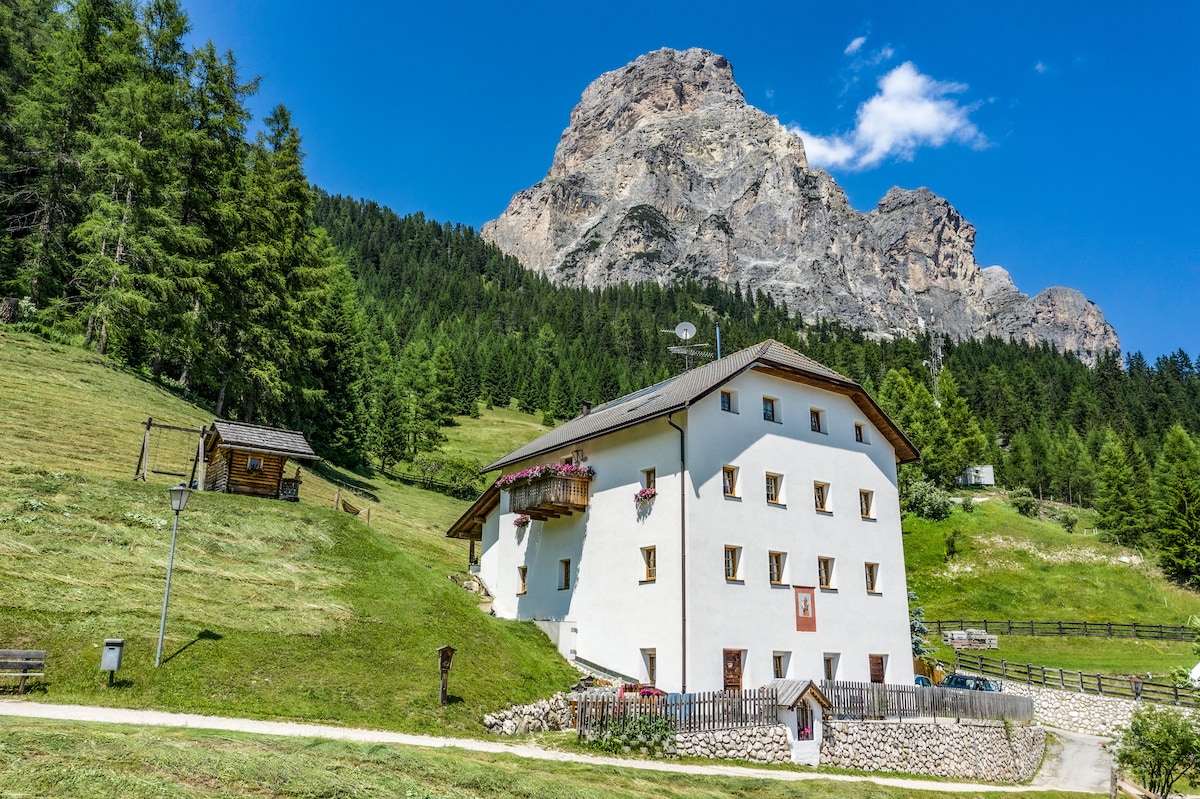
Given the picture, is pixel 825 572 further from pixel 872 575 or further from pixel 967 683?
pixel 967 683

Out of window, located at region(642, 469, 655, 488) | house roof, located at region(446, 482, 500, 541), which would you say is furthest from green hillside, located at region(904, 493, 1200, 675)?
house roof, located at region(446, 482, 500, 541)

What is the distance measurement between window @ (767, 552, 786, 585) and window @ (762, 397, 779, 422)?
221 inches

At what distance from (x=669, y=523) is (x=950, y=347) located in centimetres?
16120

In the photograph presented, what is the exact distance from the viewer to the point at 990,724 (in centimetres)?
2812

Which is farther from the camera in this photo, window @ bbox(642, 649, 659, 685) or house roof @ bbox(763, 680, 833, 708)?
window @ bbox(642, 649, 659, 685)

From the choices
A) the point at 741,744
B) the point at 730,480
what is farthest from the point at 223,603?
the point at 730,480

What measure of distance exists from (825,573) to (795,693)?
9.35 meters

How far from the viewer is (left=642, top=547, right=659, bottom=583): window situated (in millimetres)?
27700

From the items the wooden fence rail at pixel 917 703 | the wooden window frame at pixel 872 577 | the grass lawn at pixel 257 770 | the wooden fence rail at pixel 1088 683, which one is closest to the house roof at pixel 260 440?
the grass lawn at pixel 257 770

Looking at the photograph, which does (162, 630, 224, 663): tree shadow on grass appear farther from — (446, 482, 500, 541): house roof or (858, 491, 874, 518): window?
(858, 491, 874, 518): window

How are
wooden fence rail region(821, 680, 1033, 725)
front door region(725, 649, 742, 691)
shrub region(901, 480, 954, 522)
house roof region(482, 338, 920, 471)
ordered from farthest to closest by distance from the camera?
1. shrub region(901, 480, 954, 522)
2. house roof region(482, 338, 920, 471)
3. front door region(725, 649, 742, 691)
4. wooden fence rail region(821, 680, 1033, 725)

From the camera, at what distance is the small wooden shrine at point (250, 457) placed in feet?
94.7

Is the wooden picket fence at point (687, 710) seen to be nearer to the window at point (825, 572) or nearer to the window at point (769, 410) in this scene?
the window at point (825, 572)

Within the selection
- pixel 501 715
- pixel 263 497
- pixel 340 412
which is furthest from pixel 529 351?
pixel 501 715
